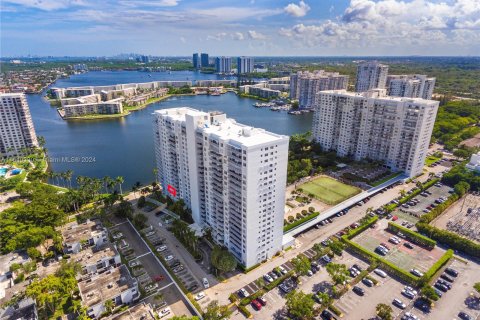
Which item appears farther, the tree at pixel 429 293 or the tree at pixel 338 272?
the tree at pixel 338 272

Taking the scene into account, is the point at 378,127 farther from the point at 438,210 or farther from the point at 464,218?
the point at 464,218

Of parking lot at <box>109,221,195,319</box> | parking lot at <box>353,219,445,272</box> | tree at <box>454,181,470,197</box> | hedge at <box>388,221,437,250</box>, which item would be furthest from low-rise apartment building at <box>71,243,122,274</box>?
tree at <box>454,181,470,197</box>

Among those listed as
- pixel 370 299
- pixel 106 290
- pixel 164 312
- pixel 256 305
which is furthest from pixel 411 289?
pixel 106 290

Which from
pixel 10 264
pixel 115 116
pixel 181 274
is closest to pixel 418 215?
pixel 181 274

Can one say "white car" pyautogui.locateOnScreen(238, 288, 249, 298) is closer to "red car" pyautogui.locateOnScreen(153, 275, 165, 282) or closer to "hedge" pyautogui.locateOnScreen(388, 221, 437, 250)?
"red car" pyautogui.locateOnScreen(153, 275, 165, 282)

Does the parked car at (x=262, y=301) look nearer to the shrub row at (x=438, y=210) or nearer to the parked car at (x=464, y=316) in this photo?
the parked car at (x=464, y=316)

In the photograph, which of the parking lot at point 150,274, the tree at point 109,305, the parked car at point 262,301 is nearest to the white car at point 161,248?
the parking lot at point 150,274
